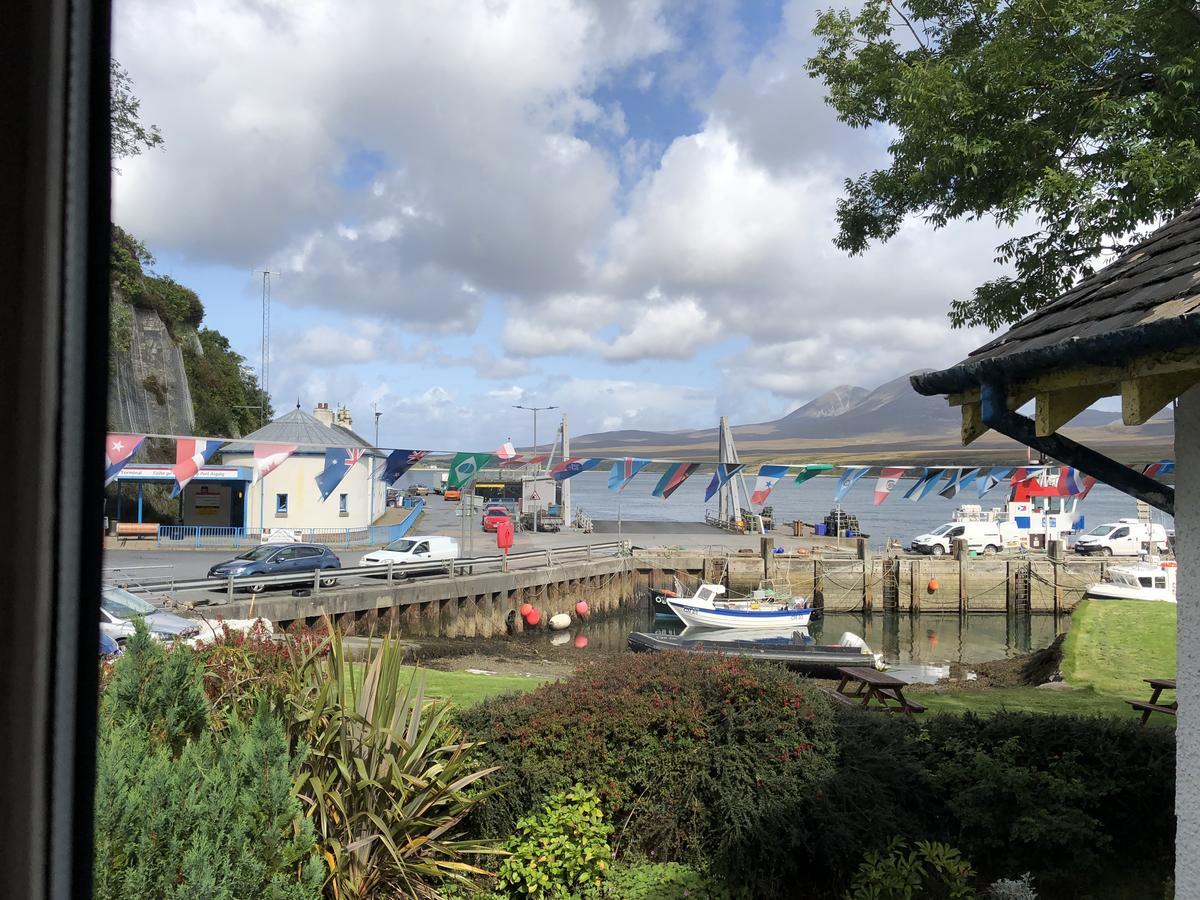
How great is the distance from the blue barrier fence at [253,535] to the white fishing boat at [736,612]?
1387cm

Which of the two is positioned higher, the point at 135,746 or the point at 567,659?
the point at 135,746

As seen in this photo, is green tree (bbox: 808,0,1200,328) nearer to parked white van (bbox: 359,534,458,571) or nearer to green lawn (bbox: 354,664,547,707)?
green lawn (bbox: 354,664,547,707)

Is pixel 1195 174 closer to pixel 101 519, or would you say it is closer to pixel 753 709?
pixel 753 709

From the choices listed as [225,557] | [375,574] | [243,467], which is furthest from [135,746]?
[243,467]

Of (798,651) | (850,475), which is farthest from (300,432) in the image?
(798,651)

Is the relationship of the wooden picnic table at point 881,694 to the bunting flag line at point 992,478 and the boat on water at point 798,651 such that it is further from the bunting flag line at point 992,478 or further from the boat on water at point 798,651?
the bunting flag line at point 992,478

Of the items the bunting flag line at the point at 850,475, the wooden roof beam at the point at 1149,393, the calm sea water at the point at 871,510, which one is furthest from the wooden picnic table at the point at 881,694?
the calm sea water at the point at 871,510

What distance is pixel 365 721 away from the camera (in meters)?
4.56

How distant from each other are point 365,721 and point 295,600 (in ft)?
54.8

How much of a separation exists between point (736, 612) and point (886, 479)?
600cm

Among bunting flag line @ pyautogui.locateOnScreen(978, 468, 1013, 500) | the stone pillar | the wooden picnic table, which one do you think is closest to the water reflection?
bunting flag line @ pyautogui.locateOnScreen(978, 468, 1013, 500)

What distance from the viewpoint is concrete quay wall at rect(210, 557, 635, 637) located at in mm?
20078

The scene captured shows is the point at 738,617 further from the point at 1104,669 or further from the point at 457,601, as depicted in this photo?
the point at 1104,669

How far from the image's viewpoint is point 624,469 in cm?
2597
